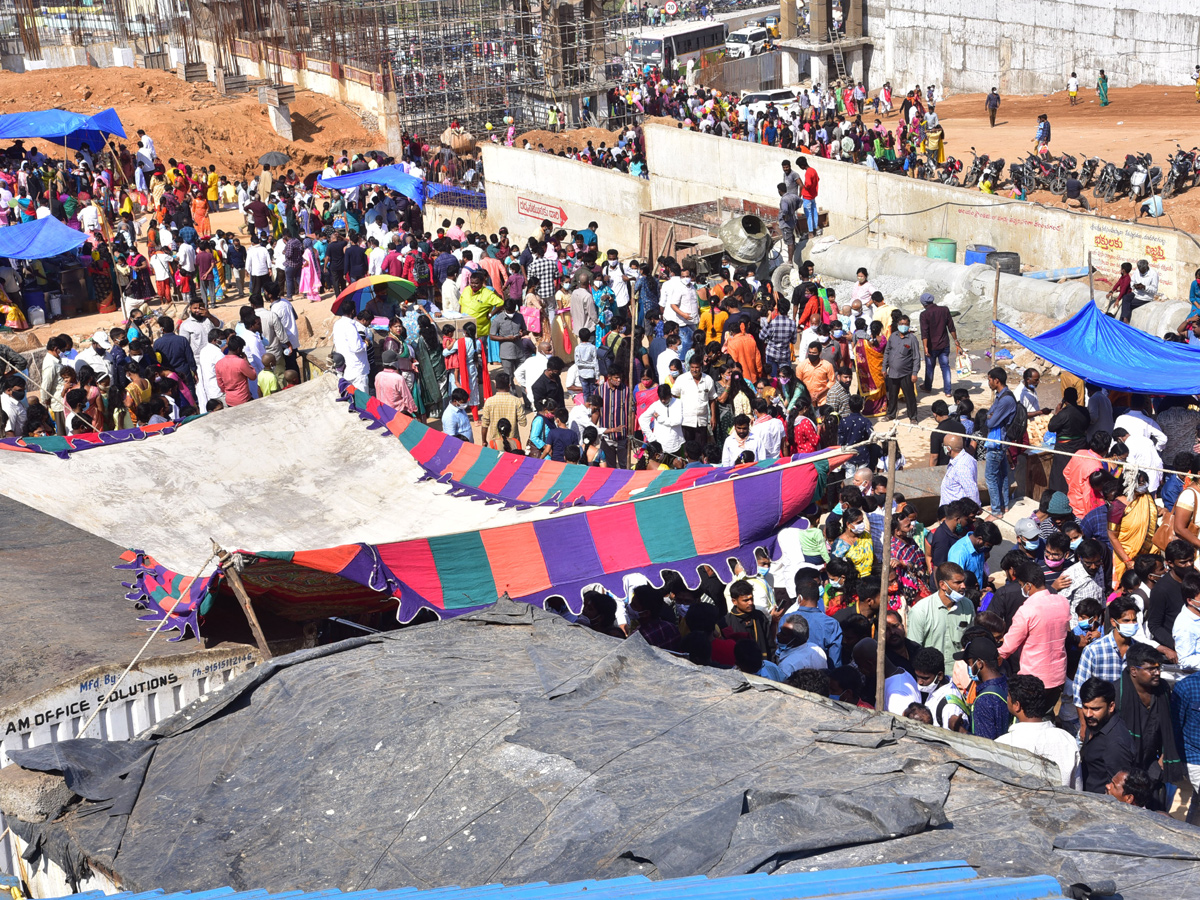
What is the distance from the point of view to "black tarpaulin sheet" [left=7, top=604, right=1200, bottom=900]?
13.5 feet

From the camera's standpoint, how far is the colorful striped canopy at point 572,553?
6.79m

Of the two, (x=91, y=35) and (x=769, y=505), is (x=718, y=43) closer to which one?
(x=91, y=35)

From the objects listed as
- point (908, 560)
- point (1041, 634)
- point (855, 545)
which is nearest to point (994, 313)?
point (908, 560)

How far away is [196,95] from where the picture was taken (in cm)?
3578

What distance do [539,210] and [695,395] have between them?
12.9 meters

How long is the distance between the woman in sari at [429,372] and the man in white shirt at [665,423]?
274cm

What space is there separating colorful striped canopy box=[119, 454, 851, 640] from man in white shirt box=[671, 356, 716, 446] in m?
3.66

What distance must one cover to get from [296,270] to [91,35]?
30.2 metres

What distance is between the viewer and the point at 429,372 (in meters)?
12.5

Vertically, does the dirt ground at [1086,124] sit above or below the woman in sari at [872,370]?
above

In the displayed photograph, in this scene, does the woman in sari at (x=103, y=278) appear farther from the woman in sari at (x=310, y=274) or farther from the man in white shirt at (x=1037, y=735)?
the man in white shirt at (x=1037, y=735)

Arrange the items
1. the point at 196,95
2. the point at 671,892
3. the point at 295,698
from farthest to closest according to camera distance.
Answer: the point at 196,95 < the point at 295,698 < the point at 671,892

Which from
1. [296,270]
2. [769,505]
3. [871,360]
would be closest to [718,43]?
[296,270]

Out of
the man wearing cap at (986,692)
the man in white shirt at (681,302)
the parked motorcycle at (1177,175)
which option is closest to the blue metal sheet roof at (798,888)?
the man wearing cap at (986,692)
